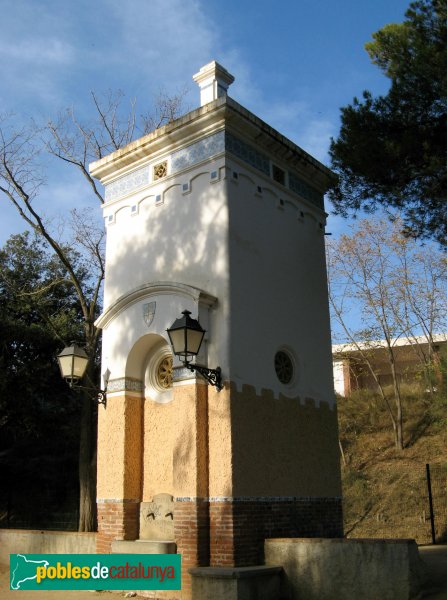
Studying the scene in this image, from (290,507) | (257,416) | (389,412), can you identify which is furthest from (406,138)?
(389,412)

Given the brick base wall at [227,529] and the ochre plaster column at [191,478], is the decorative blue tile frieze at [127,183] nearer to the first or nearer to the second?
the ochre plaster column at [191,478]

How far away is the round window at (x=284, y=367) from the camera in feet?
31.9

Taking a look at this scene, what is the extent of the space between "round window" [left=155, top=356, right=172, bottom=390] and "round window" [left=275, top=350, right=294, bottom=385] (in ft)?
5.50

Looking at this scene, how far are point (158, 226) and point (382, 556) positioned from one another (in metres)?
5.92

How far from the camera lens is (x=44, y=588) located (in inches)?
367

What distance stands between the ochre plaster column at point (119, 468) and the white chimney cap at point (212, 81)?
5086 mm

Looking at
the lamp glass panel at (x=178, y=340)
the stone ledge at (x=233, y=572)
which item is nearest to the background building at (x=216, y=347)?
the stone ledge at (x=233, y=572)

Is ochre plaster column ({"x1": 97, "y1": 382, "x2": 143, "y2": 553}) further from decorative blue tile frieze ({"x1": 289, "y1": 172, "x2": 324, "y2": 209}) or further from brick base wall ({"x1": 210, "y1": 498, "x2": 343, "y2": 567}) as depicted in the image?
decorative blue tile frieze ({"x1": 289, "y1": 172, "x2": 324, "y2": 209})

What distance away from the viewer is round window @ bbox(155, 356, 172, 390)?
32.3ft

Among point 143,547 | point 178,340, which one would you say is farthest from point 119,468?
point 178,340

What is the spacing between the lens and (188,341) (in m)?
8.30

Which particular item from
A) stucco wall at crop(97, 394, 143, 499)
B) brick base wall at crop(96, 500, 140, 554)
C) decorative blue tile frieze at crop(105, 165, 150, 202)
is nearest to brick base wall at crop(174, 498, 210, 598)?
brick base wall at crop(96, 500, 140, 554)

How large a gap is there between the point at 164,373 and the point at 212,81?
16.2 ft

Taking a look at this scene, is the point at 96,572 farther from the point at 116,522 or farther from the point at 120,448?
the point at 120,448
